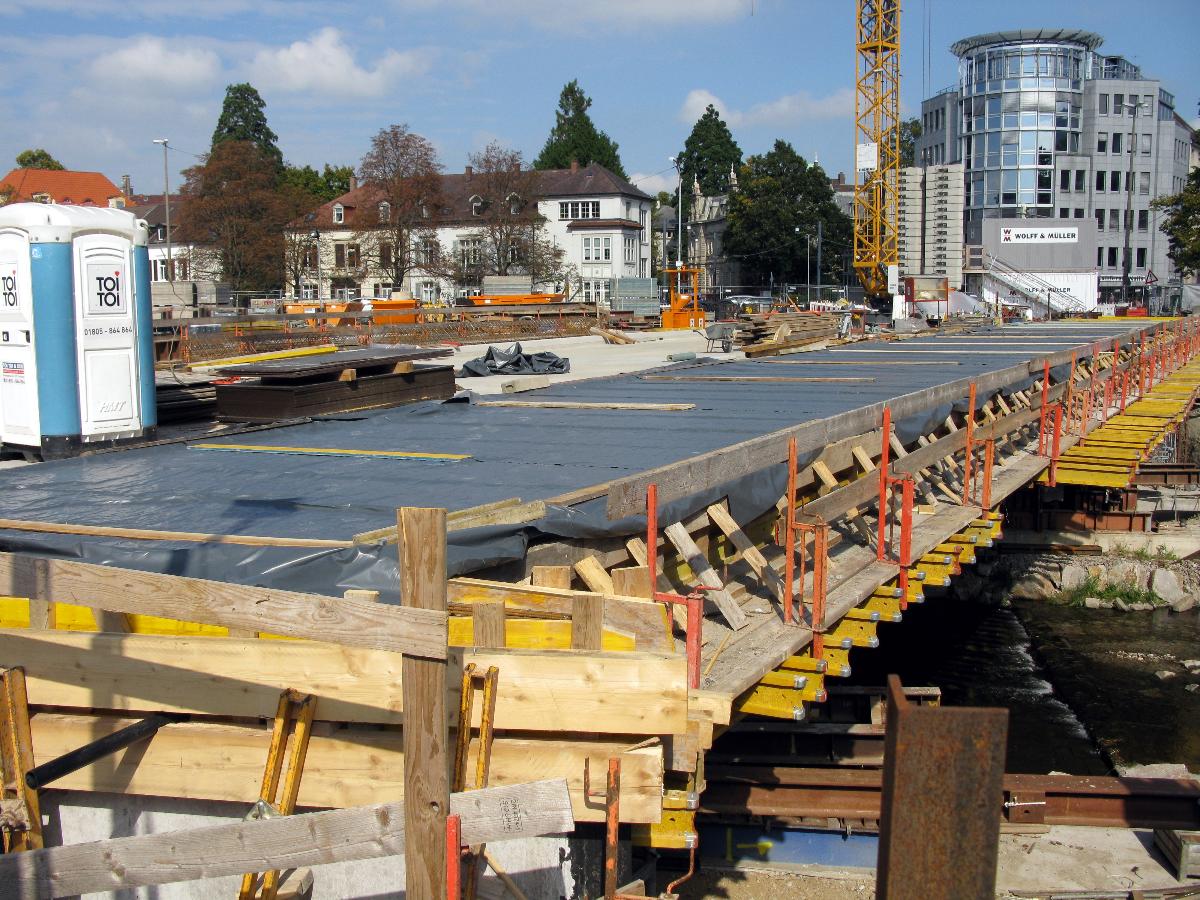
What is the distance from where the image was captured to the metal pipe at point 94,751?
5125 millimetres

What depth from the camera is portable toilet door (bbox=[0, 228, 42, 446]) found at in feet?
31.2

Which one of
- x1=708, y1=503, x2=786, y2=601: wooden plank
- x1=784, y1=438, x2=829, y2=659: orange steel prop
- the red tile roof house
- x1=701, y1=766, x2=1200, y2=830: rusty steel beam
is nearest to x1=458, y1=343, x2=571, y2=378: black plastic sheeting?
x1=701, y1=766, x2=1200, y2=830: rusty steel beam

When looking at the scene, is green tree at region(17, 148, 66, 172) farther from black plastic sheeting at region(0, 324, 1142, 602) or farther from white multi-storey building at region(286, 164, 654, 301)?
black plastic sheeting at region(0, 324, 1142, 602)

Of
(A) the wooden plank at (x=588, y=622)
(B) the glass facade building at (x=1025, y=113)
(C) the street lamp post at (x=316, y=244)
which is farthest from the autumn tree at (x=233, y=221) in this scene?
(A) the wooden plank at (x=588, y=622)

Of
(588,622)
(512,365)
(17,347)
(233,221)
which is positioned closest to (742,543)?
(588,622)

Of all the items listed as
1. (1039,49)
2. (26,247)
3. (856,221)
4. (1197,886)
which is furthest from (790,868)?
Answer: (1039,49)

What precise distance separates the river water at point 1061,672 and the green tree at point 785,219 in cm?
6377

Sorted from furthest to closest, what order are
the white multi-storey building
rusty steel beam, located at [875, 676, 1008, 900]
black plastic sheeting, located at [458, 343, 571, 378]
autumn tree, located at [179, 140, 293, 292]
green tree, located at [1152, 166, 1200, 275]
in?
1. the white multi-storey building
2. autumn tree, located at [179, 140, 293, 292]
3. green tree, located at [1152, 166, 1200, 275]
4. black plastic sheeting, located at [458, 343, 571, 378]
5. rusty steel beam, located at [875, 676, 1008, 900]

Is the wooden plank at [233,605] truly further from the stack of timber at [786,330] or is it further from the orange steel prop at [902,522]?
the stack of timber at [786,330]

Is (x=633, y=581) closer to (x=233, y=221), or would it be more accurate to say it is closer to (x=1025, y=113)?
(x=233, y=221)

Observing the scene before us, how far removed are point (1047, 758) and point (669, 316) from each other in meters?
34.0

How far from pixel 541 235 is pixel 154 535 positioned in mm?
67829

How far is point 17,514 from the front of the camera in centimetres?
739

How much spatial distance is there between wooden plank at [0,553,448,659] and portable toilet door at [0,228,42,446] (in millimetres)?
6289
